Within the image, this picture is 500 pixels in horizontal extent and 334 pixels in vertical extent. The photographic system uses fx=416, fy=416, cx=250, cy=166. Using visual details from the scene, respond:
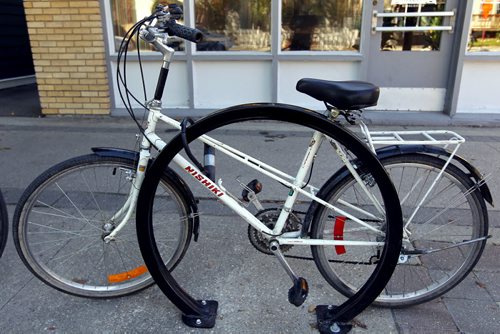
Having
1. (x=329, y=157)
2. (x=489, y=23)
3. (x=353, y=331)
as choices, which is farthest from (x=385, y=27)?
(x=353, y=331)

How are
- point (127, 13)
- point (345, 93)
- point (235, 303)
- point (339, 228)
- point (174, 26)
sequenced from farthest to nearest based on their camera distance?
point (127, 13)
point (235, 303)
point (339, 228)
point (174, 26)
point (345, 93)

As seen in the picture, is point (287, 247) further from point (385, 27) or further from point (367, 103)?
point (385, 27)

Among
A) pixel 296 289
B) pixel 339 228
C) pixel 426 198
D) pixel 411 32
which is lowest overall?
pixel 296 289

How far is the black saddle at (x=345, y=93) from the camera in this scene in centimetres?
193

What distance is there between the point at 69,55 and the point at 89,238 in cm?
382

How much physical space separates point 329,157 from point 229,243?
1.95 metres

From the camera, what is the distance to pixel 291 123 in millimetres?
1978

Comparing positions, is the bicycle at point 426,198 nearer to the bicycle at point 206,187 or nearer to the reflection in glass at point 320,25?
the bicycle at point 206,187

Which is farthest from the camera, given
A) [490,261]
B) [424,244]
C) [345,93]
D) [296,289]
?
[424,244]

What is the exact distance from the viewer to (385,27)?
559cm

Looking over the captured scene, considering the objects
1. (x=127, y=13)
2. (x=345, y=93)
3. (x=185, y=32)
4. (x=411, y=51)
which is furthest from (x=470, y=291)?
(x=127, y=13)

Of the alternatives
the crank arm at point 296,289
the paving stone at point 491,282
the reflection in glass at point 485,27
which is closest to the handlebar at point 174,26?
the crank arm at point 296,289

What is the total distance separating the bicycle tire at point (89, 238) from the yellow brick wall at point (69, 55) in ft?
9.87

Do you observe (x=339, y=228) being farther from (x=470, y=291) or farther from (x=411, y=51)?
(x=411, y=51)
